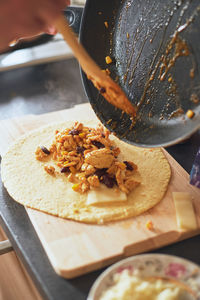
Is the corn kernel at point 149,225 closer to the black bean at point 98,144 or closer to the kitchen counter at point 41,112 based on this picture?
the kitchen counter at point 41,112

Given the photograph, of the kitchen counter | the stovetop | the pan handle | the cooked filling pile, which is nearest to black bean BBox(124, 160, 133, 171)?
the cooked filling pile

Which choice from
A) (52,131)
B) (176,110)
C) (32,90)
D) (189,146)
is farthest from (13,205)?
(32,90)

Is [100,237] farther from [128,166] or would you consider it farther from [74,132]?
[74,132]

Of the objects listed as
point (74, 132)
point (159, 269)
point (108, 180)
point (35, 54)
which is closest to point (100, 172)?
point (108, 180)

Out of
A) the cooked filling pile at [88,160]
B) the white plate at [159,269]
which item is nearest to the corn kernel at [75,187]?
the cooked filling pile at [88,160]

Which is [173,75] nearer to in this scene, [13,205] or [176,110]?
[176,110]

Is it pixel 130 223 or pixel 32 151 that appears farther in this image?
pixel 32 151

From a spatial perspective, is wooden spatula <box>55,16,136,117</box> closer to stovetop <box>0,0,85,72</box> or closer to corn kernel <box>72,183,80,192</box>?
corn kernel <box>72,183,80,192</box>
